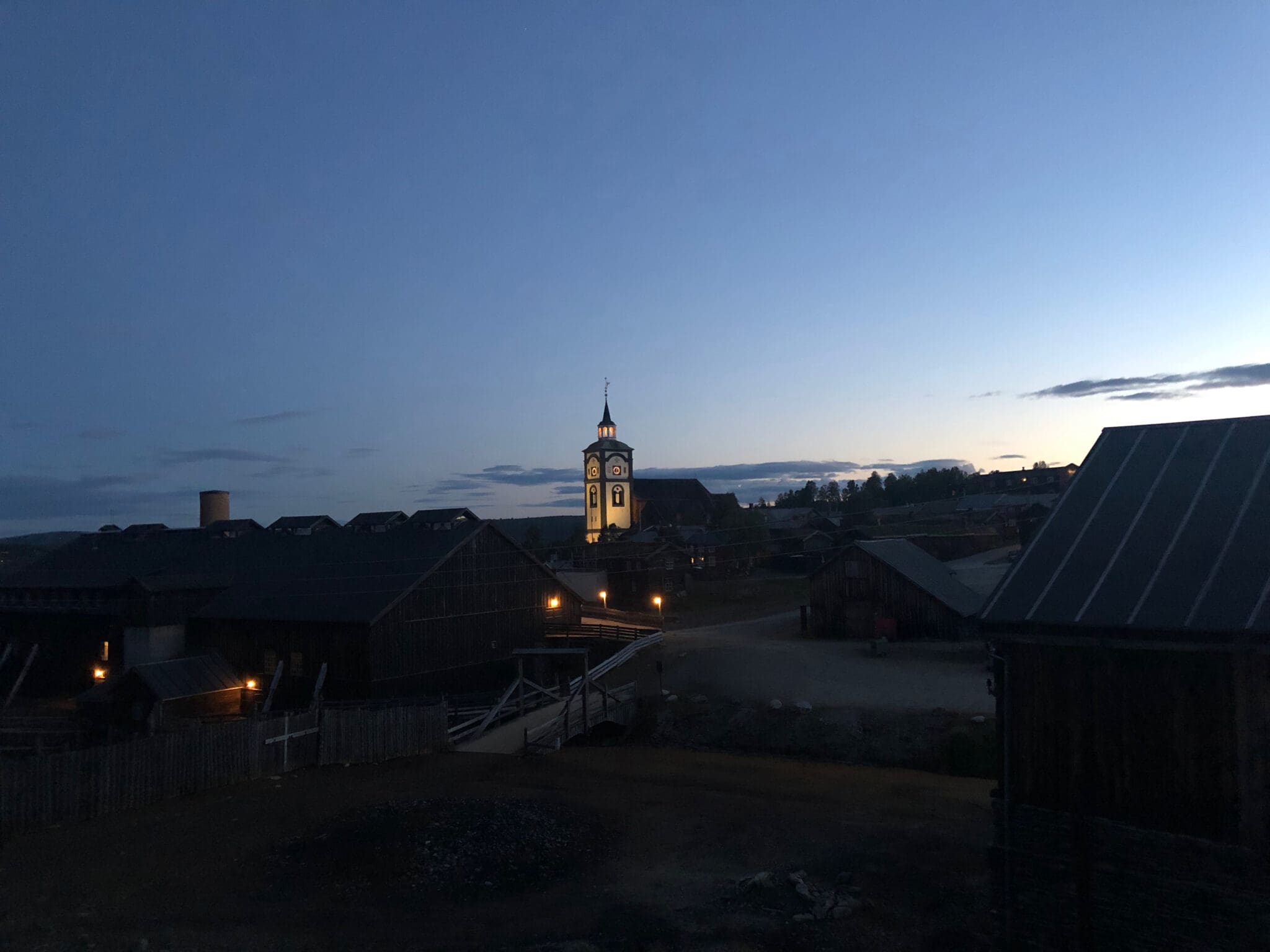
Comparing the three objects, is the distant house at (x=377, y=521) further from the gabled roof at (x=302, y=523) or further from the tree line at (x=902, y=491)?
the tree line at (x=902, y=491)

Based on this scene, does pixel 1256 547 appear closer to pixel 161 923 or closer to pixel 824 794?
pixel 824 794

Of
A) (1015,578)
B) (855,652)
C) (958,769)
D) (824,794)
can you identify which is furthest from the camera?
(855,652)

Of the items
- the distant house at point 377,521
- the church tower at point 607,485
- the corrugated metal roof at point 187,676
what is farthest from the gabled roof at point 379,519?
the church tower at point 607,485

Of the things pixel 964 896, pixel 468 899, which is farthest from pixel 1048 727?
pixel 468 899

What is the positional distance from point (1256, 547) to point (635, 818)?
1454 centimetres

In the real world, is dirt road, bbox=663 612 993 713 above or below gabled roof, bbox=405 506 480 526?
below

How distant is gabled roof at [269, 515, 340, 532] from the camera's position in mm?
50656

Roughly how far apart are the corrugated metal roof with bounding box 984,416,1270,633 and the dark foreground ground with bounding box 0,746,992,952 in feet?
19.0

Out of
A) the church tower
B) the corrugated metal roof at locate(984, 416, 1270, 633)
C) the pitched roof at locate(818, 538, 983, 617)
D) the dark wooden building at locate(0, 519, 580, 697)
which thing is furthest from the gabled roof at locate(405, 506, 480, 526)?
the church tower

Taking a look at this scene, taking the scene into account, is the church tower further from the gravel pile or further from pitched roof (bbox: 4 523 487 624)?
the gravel pile

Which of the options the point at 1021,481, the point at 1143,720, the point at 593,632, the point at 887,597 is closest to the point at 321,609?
the point at 593,632

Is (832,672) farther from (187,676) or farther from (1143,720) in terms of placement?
(187,676)

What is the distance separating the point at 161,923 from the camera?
13.2 meters

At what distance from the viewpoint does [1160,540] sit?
11586 mm
